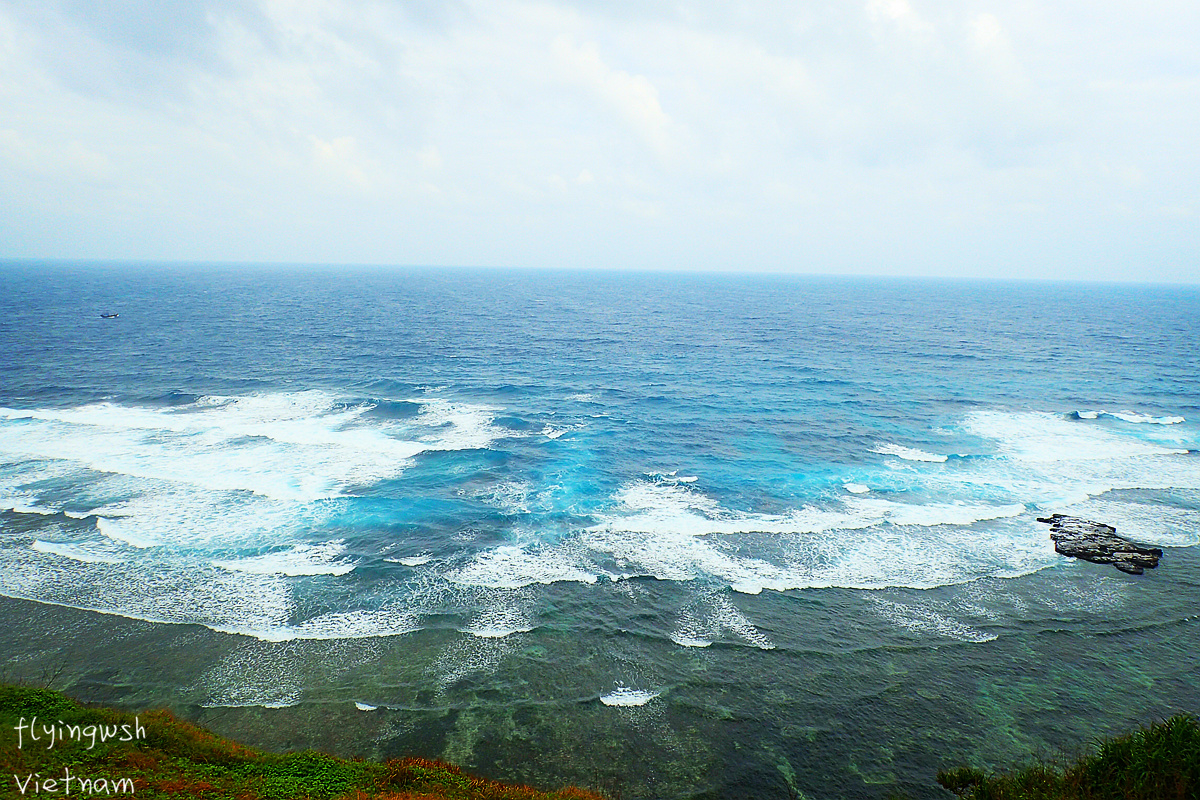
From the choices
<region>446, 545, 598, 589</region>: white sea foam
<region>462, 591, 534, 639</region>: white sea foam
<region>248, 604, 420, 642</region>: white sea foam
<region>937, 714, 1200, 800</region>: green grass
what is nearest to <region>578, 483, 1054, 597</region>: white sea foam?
<region>446, 545, 598, 589</region>: white sea foam

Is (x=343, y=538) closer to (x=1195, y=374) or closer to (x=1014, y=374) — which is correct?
(x=1014, y=374)

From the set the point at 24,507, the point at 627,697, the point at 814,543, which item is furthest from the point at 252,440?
the point at 814,543

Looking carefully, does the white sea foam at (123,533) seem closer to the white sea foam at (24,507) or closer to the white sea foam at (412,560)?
the white sea foam at (24,507)

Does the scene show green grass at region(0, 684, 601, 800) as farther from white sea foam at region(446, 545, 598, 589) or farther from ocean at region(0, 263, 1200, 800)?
white sea foam at region(446, 545, 598, 589)

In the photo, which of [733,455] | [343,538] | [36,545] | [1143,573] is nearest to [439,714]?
[343,538]

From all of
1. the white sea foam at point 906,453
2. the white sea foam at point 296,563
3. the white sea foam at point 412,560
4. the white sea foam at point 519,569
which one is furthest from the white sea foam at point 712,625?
the white sea foam at point 906,453

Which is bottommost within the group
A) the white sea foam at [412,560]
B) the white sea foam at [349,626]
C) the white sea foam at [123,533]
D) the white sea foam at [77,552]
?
the white sea foam at [349,626]
